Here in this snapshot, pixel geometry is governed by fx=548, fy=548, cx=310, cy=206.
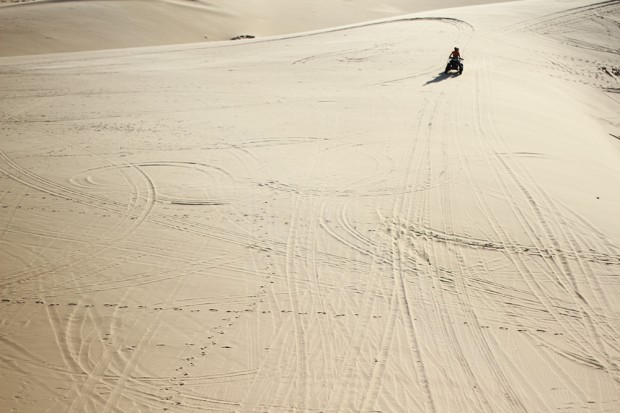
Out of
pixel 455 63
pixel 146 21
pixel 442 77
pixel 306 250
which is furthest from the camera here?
pixel 146 21

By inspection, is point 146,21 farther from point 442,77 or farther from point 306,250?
point 306,250

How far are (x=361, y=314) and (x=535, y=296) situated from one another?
209 cm

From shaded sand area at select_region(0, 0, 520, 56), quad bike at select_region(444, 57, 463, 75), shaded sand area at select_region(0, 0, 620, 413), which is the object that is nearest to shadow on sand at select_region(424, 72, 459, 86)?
quad bike at select_region(444, 57, 463, 75)

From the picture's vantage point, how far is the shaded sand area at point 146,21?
21984 mm

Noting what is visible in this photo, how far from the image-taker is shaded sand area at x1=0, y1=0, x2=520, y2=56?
866 inches

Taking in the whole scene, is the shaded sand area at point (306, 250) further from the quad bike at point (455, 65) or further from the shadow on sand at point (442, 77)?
the quad bike at point (455, 65)

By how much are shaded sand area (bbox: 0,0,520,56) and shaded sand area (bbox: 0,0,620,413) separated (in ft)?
29.4

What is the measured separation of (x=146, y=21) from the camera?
25.2 meters

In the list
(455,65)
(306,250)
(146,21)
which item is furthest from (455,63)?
(146,21)

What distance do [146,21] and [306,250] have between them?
849 inches

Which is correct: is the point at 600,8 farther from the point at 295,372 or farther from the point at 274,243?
the point at 295,372

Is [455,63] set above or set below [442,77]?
above

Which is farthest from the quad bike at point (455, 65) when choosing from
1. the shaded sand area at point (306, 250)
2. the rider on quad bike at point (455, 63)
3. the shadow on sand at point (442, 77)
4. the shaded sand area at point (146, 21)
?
the shaded sand area at point (146, 21)

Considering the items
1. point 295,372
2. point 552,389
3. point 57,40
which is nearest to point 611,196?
point 552,389
